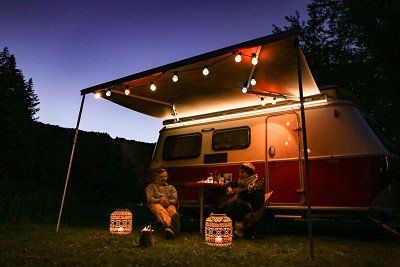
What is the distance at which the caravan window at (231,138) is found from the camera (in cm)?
769

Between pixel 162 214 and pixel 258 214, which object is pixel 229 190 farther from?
pixel 162 214

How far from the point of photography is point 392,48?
36.4ft

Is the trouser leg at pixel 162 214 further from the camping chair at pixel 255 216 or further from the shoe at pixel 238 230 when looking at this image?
the camping chair at pixel 255 216

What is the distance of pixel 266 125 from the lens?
747 cm

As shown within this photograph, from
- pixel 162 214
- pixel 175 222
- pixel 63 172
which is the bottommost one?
pixel 175 222

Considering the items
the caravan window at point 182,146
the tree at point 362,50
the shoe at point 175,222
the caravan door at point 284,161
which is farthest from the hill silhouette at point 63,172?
the tree at point 362,50

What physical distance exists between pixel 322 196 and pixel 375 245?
1156mm

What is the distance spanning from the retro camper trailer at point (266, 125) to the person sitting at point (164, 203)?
370 mm

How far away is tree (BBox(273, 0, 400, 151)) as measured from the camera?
37.0 feet

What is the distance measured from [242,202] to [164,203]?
4.95 ft

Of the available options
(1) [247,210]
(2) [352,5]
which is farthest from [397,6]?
(1) [247,210]

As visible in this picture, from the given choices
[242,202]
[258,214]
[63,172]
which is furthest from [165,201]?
[63,172]

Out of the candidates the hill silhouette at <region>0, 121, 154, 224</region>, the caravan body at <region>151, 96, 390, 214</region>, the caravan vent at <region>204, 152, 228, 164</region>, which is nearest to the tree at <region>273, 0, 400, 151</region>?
the caravan body at <region>151, 96, 390, 214</region>

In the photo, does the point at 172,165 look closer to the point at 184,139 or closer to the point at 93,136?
the point at 184,139
